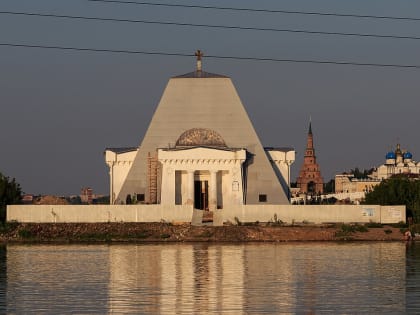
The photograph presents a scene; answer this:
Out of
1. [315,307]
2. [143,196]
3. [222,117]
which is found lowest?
[315,307]

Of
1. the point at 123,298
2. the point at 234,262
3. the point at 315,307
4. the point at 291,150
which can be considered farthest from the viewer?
the point at 291,150

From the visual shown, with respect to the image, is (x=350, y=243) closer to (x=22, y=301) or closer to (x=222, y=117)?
(x=222, y=117)

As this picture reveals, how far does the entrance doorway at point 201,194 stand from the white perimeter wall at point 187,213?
9.47 metres

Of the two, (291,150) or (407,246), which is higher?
(291,150)

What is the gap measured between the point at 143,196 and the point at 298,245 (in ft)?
70.4

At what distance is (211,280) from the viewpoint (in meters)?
41.5

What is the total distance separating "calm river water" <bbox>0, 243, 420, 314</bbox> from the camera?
33344 millimetres

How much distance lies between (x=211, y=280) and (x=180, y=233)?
29.8 metres

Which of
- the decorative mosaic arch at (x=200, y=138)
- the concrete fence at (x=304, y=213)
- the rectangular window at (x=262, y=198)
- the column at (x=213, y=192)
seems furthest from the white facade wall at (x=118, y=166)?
the concrete fence at (x=304, y=213)

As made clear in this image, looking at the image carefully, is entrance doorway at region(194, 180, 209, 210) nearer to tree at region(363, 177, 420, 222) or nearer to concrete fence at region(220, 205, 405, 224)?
concrete fence at region(220, 205, 405, 224)

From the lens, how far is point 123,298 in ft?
116

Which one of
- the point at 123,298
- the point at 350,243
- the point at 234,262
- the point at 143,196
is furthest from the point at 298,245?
the point at 123,298

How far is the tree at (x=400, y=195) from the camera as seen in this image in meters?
79.1

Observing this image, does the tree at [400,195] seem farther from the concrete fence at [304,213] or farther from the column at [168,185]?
the column at [168,185]
